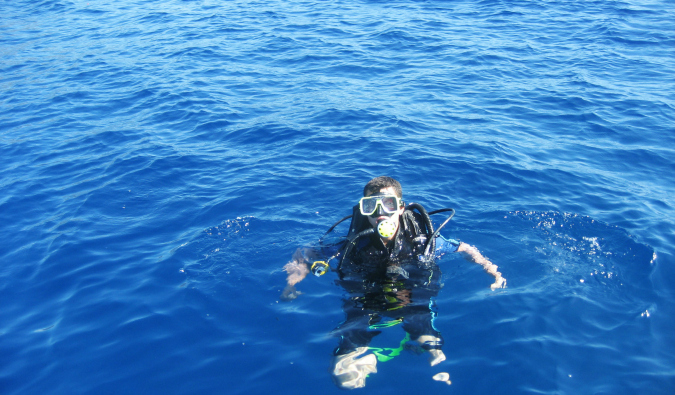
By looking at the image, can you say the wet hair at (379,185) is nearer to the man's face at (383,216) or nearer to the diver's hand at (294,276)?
the man's face at (383,216)

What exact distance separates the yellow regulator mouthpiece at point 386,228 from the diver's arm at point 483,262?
2.73ft

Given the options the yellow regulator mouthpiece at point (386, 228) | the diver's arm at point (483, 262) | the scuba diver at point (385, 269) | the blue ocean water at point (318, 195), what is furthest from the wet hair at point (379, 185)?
the blue ocean water at point (318, 195)

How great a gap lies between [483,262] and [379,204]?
1127mm

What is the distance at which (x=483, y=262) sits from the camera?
446 cm

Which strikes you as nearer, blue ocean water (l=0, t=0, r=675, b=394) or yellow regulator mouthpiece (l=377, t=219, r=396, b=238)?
blue ocean water (l=0, t=0, r=675, b=394)

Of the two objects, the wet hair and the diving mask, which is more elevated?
the wet hair

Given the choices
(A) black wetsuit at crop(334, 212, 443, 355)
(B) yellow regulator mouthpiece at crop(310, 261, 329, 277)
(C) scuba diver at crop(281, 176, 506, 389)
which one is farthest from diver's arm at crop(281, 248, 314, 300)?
(A) black wetsuit at crop(334, 212, 443, 355)

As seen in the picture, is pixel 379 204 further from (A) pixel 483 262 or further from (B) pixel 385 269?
(A) pixel 483 262

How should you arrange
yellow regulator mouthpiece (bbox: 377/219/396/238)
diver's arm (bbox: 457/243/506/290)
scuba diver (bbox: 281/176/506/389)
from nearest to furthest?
scuba diver (bbox: 281/176/506/389) → yellow regulator mouthpiece (bbox: 377/219/396/238) → diver's arm (bbox: 457/243/506/290)

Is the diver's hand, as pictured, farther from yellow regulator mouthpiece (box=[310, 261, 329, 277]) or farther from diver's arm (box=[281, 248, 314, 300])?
yellow regulator mouthpiece (box=[310, 261, 329, 277])

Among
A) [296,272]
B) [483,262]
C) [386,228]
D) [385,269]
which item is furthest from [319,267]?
[483,262]

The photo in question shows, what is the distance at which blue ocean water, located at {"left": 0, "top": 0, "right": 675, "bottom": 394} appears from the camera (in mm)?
3984

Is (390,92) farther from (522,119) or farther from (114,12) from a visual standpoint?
(114,12)

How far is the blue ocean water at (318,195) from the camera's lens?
398cm
